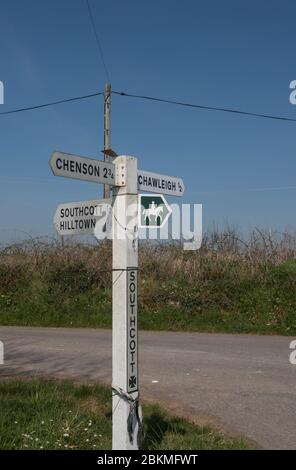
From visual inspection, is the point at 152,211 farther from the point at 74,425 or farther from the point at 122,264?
the point at 74,425

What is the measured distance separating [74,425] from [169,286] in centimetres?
1095

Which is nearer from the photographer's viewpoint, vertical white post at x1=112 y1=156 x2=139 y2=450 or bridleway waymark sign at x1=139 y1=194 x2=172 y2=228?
vertical white post at x1=112 y1=156 x2=139 y2=450

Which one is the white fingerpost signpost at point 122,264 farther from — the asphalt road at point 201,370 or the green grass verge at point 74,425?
the asphalt road at point 201,370

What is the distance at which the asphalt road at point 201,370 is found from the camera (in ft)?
20.2

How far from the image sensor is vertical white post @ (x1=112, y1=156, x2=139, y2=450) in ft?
14.5

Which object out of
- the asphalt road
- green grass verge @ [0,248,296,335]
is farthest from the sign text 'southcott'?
green grass verge @ [0,248,296,335]

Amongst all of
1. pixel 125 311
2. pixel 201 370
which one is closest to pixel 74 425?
pixel 125 311

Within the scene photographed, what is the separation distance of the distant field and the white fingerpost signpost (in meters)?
9.33

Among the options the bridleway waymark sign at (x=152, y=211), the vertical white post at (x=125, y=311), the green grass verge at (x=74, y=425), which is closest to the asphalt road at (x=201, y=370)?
the green grass verge at (x=74, y=425)

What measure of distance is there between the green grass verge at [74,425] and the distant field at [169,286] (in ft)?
25.3

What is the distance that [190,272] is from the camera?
16.8 m

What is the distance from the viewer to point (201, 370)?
8719mm

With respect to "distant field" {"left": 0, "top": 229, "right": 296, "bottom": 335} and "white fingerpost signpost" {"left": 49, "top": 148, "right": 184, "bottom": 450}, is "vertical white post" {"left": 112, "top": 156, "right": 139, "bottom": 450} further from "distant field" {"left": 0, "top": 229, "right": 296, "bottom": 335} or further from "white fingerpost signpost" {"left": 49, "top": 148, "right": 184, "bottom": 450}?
"distant field" {"left": 0, "top": 229, "right": 296, "bottom": 335}
